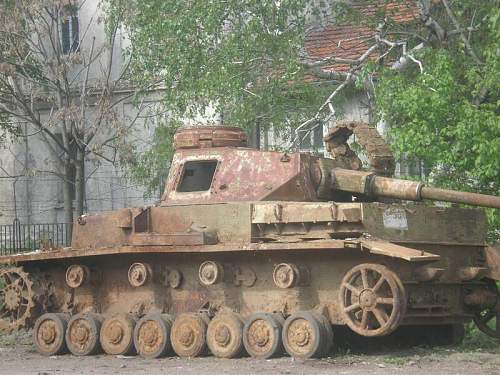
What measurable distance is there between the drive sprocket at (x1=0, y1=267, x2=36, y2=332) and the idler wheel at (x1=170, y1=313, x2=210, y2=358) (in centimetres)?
261

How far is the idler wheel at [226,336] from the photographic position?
599 inches

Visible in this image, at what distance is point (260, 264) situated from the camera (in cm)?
1560

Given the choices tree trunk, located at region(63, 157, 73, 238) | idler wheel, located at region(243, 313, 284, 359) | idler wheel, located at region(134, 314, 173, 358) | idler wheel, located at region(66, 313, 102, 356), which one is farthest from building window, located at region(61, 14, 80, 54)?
idler wheel, located at region(243, 313, 284, 359)

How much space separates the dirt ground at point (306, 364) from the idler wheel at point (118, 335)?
16 cm

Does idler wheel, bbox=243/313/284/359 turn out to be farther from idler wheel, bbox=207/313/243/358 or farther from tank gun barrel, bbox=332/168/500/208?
tank gun barrel, bbox=332/168/500/208

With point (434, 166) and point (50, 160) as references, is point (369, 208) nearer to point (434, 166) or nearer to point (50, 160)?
point (434, 166)

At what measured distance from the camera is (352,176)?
15977 millimetres

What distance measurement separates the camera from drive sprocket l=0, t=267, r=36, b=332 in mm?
17359

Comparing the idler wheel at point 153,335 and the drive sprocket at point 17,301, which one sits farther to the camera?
the drive sprocket at point 17,301

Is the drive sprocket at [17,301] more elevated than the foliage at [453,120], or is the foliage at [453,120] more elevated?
the foliage at [453,120]

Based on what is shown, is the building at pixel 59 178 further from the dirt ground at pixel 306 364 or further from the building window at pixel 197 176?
the dirt ground at pixel 306 364

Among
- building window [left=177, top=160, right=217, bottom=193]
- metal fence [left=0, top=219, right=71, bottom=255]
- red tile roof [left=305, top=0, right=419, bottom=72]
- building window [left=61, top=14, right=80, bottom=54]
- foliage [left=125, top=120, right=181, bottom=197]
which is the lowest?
building window [left=177, top=160, right=217, bottom=193]

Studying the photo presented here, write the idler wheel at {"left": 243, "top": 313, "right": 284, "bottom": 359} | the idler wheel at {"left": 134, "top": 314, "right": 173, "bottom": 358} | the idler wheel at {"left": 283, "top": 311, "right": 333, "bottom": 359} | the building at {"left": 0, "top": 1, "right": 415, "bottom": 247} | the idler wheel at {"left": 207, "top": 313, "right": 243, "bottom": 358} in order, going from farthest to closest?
1. the building at {"left": 0, "top": 1, "right": 415, "bottom": 247}
2. the idler wheel at {"left": 134, "top": 314, "right": 173, "bottom": 358}
3. the idler wheel at {"left": 207, "top": 313, "right": 243, "bottom": 358}
4. the idler wheel at {"left": 243, "top": 313, "right": 284, "bottom": 359}
5. the idler wheel at {"left": 283, "top": 311, "right": 333, "bottom": 359}

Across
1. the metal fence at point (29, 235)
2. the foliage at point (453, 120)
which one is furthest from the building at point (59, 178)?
the foliage at point (453, 120)
